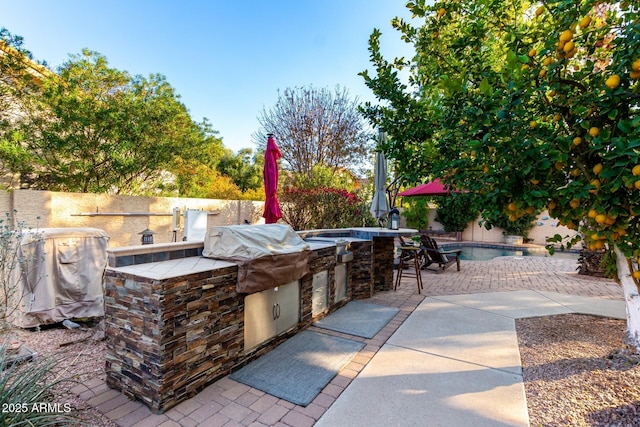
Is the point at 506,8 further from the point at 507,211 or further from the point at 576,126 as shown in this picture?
the point at 507,211

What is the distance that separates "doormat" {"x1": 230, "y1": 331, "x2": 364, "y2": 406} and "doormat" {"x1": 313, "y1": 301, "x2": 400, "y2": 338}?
0.33m

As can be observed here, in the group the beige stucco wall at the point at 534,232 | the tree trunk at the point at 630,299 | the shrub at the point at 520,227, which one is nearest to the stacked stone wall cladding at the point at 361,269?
the tree trunk at the point at 630,299

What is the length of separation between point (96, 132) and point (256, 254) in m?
6.26

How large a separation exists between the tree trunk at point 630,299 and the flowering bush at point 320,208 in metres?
6.36

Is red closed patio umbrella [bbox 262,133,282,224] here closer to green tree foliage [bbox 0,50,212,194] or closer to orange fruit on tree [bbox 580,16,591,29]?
green tree foliage [bbox 0,50,212,194]

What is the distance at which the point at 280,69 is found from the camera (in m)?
12.6

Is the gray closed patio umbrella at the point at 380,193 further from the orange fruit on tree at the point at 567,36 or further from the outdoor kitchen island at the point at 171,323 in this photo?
the orange fruit on tree at the point at 567,36

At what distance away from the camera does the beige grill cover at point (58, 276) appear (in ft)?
12.2

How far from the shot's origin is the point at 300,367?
3023 millimetres

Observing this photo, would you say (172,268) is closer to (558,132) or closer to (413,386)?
(413,386)

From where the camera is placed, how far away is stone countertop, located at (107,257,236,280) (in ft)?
7.80

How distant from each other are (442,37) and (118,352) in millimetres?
5072

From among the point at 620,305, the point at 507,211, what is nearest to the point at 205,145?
the point at 507,211

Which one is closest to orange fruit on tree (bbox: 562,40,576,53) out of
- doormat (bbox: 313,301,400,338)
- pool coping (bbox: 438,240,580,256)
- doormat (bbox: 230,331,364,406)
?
doormat (bbox: 230,331,364,406)
